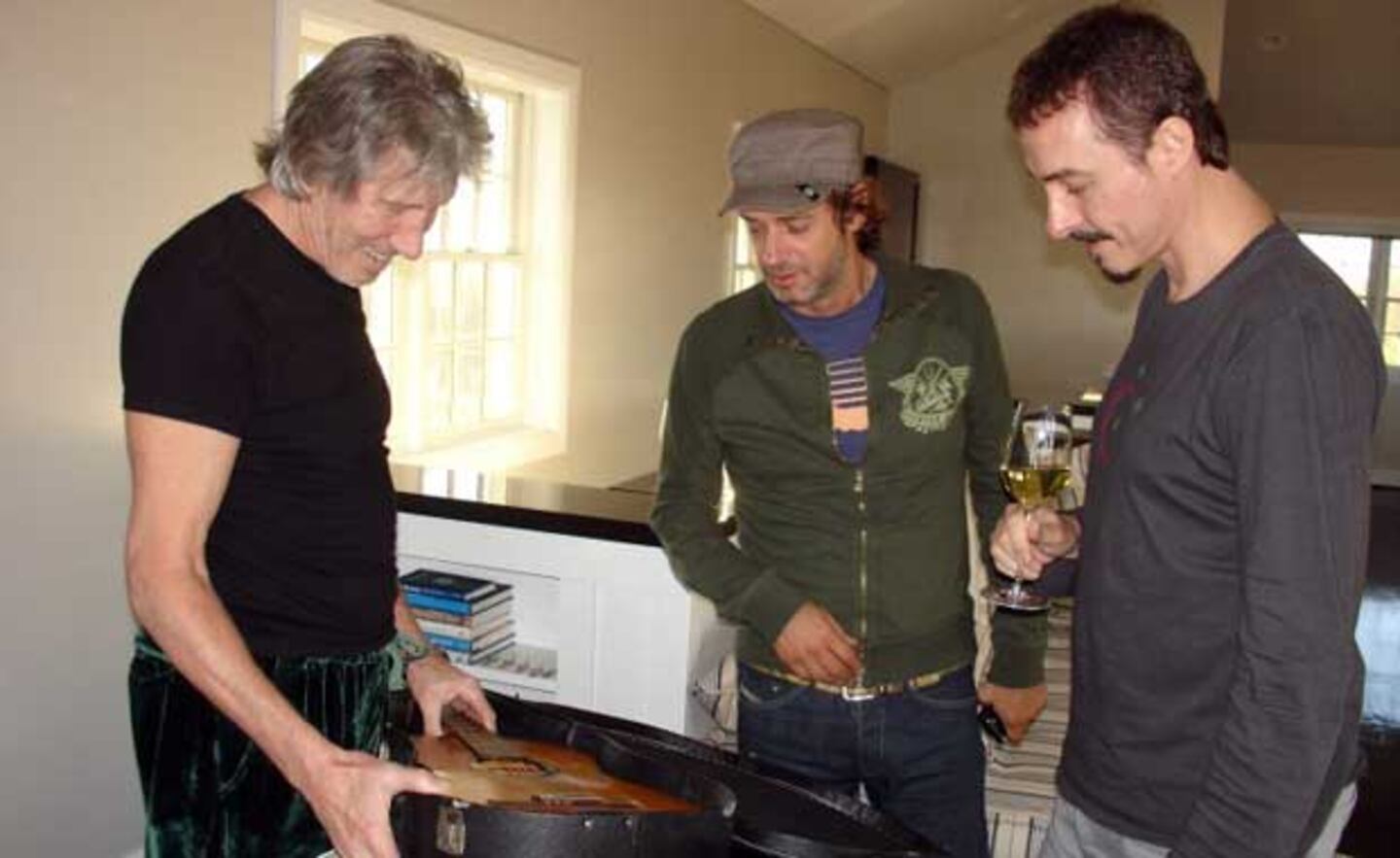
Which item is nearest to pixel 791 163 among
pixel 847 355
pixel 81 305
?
pixel 847 355

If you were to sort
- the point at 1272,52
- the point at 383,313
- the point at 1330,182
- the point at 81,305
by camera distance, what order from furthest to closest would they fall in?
the point at 1330,182, the point at 1272,52, the point at 383,313, the point at 81,305

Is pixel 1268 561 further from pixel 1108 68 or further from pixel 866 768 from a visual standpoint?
pixel 866 768

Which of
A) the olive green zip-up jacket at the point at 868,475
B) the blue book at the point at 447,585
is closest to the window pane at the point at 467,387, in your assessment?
the blue book at the point at 447,585

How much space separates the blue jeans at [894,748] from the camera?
1.83 meters

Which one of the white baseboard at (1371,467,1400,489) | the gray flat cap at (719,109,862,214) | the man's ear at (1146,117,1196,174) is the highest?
the gray flat cap at (719,109,862,214)

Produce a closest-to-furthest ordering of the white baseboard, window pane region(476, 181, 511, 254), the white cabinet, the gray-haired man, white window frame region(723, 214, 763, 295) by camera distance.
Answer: the gray-haired man < the white cabinet < window pane region(476, 181, 511, 254) < white window frame region(723, 214, 763, 295) < the white baseboard

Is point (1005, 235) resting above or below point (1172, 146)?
above

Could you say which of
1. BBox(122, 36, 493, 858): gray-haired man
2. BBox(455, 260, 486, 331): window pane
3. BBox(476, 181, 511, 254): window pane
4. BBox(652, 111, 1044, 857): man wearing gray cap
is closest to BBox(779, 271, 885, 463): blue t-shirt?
BBox(652, 111, 1044, 857): man wearing gray cap

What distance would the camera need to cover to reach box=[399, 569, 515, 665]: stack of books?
263 cm

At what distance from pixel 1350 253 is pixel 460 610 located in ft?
33.5

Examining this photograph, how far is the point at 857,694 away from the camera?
1826 mm

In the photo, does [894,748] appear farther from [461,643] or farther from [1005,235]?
[1005,235]

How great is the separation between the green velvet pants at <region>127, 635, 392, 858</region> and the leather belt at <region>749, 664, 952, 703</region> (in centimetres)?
66

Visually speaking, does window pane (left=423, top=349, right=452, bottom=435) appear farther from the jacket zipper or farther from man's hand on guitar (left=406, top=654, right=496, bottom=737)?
man's hand on guitar (left=406, top=654, right=496, bottom=737)
